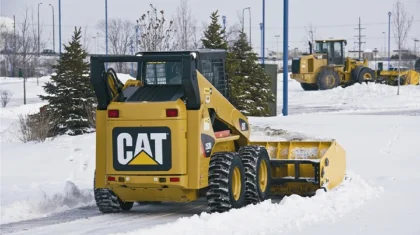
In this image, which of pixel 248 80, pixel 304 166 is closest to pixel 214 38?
pixel 248 80

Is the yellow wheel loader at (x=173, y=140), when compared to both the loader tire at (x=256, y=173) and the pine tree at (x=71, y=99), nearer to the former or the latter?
the loader tire at (x=256, y=173)

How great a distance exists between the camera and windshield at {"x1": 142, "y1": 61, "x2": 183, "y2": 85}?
1347 centimetres

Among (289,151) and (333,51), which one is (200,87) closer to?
(289,151)

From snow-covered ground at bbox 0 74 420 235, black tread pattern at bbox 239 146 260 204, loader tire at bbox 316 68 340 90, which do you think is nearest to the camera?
snow-covered ground at bbox 0 74 420 235

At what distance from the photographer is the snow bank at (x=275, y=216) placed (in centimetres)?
1052

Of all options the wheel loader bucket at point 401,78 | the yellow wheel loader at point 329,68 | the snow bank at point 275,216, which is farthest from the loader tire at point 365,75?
the snow bank at point 275,216

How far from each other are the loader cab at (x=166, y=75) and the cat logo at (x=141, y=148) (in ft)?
2.05

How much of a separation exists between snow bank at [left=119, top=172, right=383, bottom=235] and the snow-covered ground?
1 centimetres

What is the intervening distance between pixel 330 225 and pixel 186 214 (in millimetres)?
2997

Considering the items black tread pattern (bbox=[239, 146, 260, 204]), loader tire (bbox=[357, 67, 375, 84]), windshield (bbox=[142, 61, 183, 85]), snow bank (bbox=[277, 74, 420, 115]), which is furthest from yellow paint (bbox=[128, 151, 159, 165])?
loader tire (bbox=[357, 67, 375, 84])

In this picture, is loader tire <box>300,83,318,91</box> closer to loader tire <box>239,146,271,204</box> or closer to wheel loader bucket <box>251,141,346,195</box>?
wheel loader bucket <box>251,141,346,195</box>

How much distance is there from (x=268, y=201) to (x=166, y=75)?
2.75 meters

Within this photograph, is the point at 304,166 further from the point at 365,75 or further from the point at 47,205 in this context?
the point at 365,75

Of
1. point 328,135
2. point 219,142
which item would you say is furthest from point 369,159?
point 219,142
